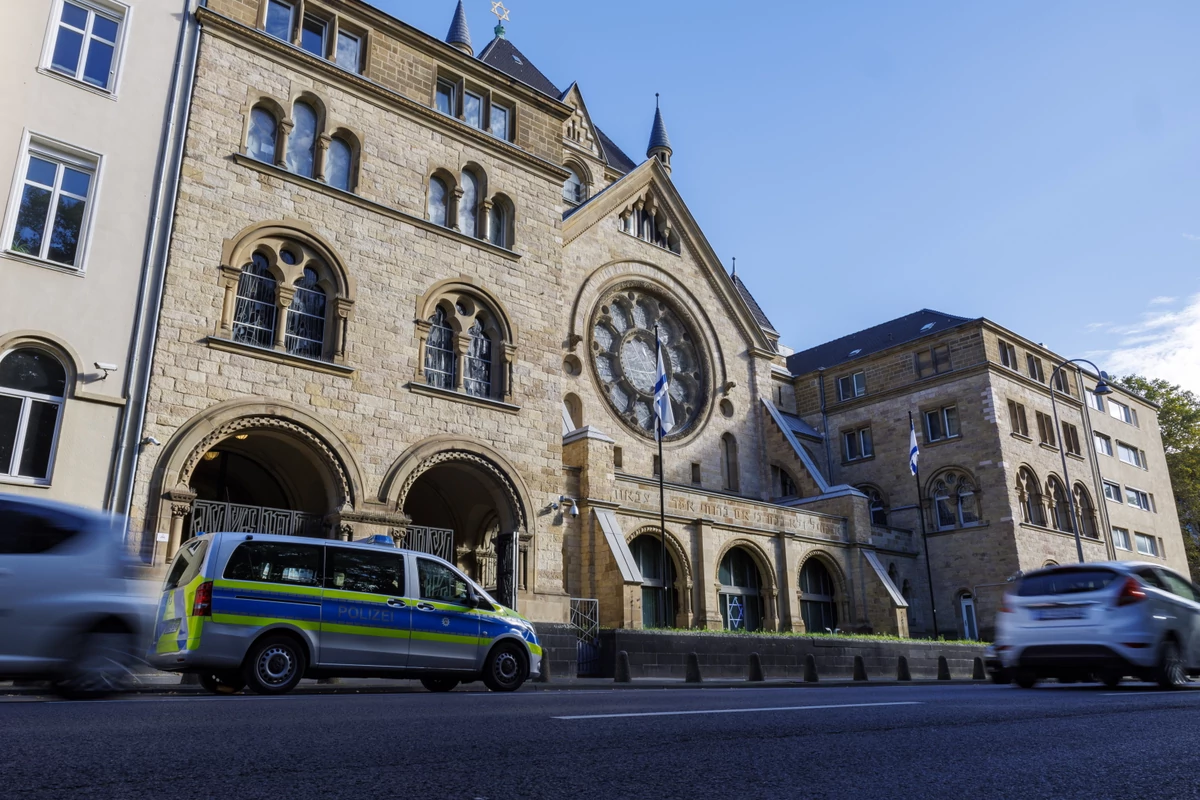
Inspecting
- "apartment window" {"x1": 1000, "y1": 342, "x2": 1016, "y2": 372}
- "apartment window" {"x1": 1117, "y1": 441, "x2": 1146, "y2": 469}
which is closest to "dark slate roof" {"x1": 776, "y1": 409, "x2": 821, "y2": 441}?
"apartment window" {"x1": 1000, "y1": 342, "x2": 1016, "y2": 372}

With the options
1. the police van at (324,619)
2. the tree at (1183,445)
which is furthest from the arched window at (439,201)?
the tree at (1183,445)

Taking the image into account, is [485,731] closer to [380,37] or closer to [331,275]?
[331,275]

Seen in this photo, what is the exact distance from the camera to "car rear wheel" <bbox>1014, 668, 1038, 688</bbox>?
11414mm

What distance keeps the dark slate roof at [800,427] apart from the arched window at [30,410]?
29483mm

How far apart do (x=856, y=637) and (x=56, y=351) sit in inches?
800

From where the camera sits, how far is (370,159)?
824 inches

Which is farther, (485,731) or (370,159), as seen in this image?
(370,159)

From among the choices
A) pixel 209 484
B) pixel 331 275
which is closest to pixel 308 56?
pixel 331 275

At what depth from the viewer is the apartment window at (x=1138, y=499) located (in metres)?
44.5

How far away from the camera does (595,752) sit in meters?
4.65

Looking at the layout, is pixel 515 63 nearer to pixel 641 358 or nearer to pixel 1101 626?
pixel 641 358

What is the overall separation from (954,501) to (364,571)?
98.5ft

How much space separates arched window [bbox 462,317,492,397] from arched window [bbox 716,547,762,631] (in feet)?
34.0

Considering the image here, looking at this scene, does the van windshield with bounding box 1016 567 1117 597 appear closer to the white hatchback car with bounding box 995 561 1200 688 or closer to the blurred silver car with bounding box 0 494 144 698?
the white hatchback car with bounding box 995 561 1200 688
